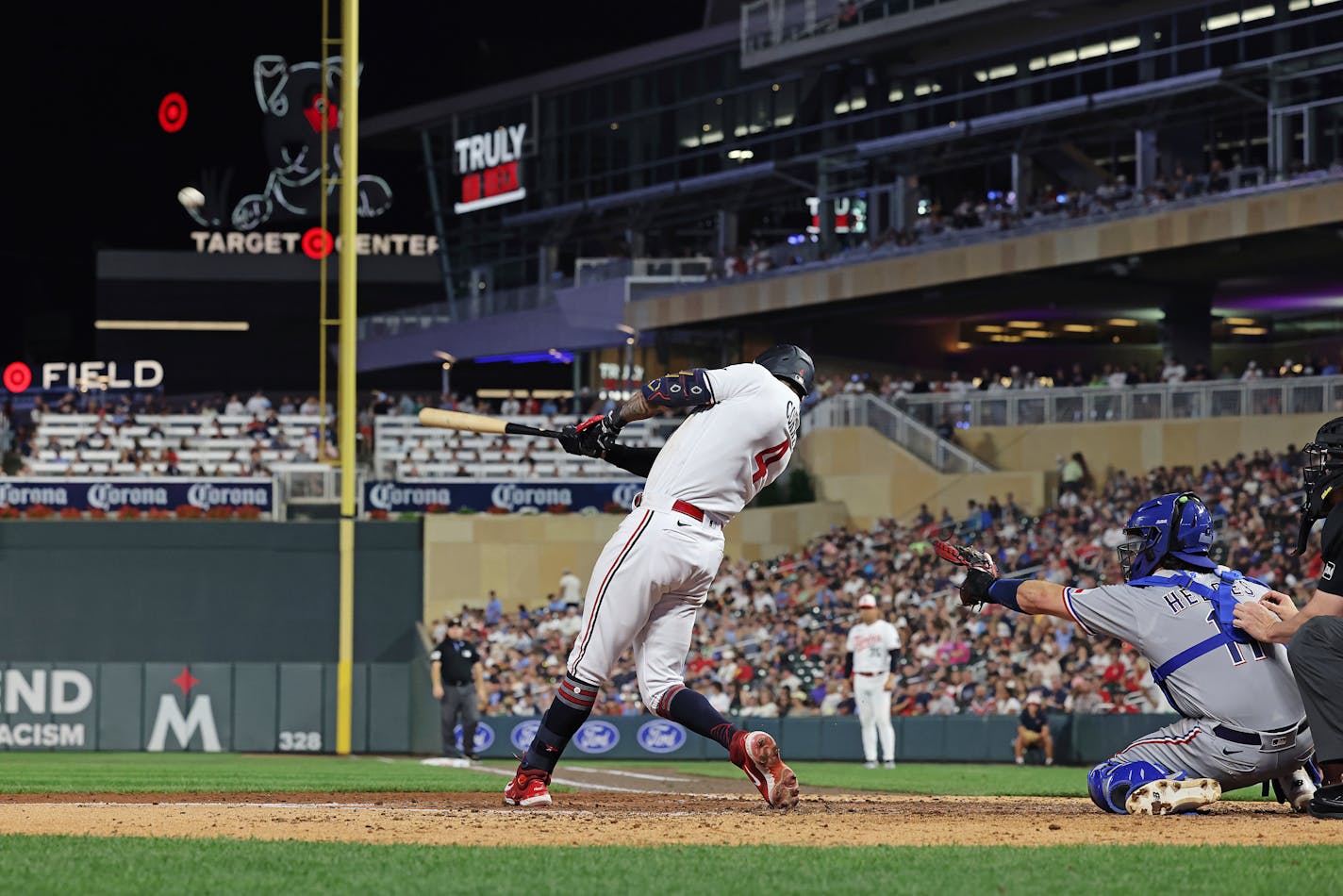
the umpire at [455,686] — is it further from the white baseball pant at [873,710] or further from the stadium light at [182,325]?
the stadium light at [182,325]

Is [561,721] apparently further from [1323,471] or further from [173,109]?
[173,109]

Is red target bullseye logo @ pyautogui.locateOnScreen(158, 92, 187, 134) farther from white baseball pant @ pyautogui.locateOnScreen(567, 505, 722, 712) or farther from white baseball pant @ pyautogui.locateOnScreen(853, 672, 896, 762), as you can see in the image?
white baseball pant @ pyautogui.locateOnScreen(567, 505, 722, 712)

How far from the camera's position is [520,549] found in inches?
1217

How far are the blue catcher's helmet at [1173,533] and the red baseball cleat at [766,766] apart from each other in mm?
1742

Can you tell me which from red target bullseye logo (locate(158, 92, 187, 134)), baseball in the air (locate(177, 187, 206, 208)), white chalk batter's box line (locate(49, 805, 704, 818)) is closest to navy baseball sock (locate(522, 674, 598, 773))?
white chalk batter's box line (locate(49, 805, 704, 818))

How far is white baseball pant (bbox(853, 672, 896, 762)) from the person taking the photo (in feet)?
60.1

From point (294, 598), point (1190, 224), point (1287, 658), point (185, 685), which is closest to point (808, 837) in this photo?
point (1287, 658)

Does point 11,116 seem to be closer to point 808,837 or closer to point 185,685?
point 185,685

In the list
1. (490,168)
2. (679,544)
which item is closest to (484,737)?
(679,544)

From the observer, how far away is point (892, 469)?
3219 centimetres

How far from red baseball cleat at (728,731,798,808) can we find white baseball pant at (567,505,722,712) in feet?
1.47

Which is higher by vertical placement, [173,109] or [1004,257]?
[173,109]

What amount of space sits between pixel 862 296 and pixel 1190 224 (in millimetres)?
8243

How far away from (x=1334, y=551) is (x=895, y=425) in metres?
25.5
